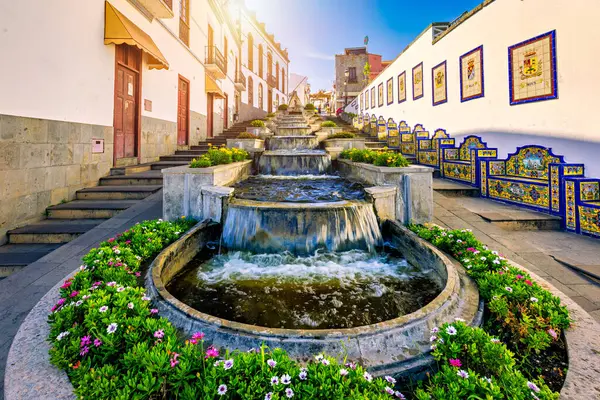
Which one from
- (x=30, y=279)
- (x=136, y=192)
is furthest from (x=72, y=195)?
(x=30, y=279)

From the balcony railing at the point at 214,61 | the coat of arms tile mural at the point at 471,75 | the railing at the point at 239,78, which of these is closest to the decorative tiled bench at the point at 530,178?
the coat of arms tile mural at the point at 471,75

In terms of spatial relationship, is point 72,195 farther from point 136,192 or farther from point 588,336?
point 588,336

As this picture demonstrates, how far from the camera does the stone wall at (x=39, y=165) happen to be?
5.29m

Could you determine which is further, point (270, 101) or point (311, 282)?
point (270, 101)

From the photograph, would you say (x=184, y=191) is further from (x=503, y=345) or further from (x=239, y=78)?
(x=239, y=78)

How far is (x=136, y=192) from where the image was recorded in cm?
718

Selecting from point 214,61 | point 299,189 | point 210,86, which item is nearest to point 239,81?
point 214,61

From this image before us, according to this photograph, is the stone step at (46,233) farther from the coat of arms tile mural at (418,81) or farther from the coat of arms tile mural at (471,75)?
the coat of arms tile mural at (418,81)

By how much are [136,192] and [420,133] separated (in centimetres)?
1079

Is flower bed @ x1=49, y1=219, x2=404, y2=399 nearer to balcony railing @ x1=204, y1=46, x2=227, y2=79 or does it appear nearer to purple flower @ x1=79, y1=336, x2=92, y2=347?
purple flower @ x1=79, y1=336, x2=92, y2=347

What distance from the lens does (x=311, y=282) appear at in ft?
11.8

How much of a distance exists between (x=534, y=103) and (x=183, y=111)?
12949 millimetres

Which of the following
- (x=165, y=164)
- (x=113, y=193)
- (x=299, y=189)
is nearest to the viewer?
(x=299, y=189)

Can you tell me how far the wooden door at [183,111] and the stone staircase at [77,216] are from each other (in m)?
4.85
